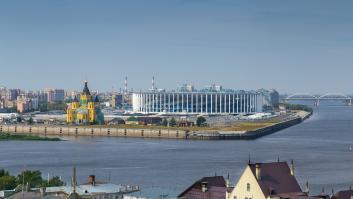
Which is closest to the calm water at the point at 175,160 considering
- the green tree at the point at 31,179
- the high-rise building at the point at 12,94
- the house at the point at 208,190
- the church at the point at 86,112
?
the house at the point at 208,190

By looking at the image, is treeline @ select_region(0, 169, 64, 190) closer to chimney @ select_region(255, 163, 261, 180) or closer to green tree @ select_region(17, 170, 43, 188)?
green tree @ select_region(17, 170, 43, 188)

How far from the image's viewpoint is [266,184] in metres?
10.4

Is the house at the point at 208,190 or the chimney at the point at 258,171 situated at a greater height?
the chimney at the point at 258,171

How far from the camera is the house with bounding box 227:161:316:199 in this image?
404 inches

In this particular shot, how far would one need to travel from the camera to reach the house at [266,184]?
10.2 meters

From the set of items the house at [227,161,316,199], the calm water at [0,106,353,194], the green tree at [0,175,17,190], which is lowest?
the calm water at [0,106,353,194]

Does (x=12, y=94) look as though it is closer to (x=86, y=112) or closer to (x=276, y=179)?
(x=86, y=112)

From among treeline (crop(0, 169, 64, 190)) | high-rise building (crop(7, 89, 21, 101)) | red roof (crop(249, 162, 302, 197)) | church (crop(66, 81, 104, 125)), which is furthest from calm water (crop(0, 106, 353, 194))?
high-rise building (crop(7, 89, 21, 101))

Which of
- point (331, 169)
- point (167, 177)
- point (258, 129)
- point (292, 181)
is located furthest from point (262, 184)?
point (258, 129)

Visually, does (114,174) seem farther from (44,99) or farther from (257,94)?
(44,99)

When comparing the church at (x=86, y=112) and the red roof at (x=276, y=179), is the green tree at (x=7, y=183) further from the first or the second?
the church at (x=86, y=112)

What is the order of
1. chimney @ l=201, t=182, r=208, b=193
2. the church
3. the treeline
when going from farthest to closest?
the church
the treeline
chimney @ l=201, t=182, r=208, b=193

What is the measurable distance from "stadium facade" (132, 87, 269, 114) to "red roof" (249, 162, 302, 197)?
199ft

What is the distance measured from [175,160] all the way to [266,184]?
52.7 ft
